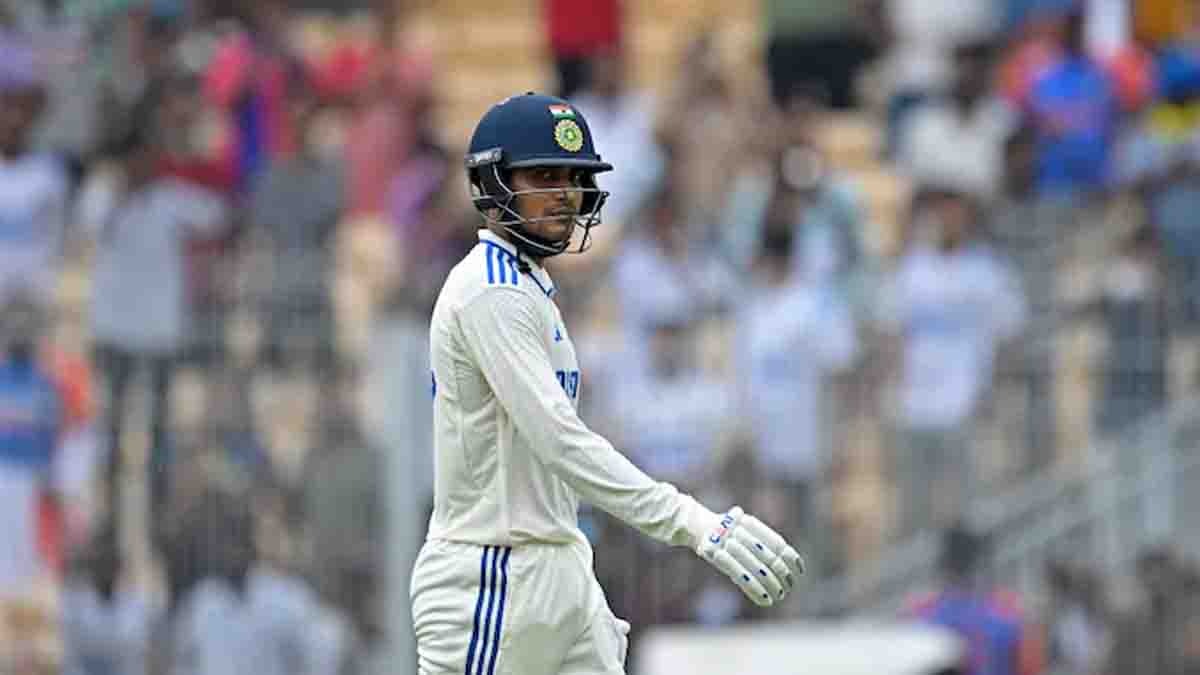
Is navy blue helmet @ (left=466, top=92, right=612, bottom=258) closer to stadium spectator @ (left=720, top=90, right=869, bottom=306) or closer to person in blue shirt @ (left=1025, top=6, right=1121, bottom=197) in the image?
stadium spectator @ (left=720, top=90, right=869, bottom=306)

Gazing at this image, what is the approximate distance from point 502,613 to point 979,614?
700 cm

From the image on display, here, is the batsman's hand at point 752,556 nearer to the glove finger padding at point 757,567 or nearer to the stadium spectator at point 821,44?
the glove finger padding at point 757,567

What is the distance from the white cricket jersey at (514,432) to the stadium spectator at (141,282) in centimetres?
745

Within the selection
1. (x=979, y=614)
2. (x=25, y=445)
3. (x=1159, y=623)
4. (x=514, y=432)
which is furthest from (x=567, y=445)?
(x=25, y=445)

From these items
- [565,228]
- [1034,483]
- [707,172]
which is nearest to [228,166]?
[707,172]

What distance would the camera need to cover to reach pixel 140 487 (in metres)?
14.0

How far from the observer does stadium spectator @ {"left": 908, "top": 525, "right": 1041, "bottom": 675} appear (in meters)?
13.1

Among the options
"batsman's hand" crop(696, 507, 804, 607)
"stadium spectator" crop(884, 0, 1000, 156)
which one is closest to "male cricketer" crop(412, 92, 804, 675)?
"batsman's hand" crop(696, 507, 804, 607)

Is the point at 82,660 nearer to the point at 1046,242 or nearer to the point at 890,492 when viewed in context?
the point at 890,492

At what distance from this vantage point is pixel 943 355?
1339cm

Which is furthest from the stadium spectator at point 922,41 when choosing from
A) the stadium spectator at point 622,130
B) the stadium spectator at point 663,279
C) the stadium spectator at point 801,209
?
the stadium spectator at point 663,279

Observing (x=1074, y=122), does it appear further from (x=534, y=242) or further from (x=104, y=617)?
(x=534, y=242)

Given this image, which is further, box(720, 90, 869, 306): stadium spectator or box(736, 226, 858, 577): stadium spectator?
box(720, 90, 869, 306): stadium spectator

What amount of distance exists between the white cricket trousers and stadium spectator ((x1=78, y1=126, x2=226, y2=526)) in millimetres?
7460
